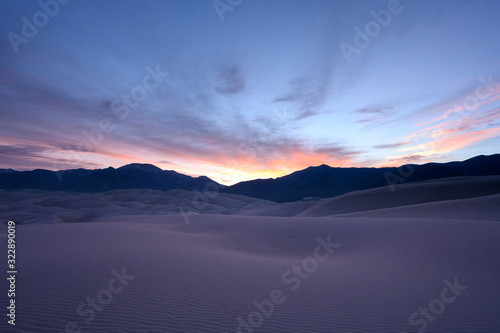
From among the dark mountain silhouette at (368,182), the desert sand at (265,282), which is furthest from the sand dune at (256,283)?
the dark mountain silhouette at (368,182)

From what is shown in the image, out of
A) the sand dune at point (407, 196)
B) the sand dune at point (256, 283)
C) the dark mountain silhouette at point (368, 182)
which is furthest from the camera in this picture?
the dark mountain silhouette at point (368, 182)

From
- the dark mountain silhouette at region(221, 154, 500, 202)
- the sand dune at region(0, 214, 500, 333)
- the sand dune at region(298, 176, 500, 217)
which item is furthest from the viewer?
the dark mountain silhouette at region(221, 154, 500, 202)

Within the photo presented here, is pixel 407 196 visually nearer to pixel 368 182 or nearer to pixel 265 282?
pixel 265 282

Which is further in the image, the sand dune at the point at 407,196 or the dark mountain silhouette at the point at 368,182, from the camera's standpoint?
the dark mountain silhouette at the point at 368,182

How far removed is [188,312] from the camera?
4.02 meters

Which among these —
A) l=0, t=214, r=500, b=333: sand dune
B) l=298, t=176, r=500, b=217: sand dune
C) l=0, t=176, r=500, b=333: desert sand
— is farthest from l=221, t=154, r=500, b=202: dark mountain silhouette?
l=0, t=214, r=500, b=333: sand dune

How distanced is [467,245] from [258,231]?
851 centimetres

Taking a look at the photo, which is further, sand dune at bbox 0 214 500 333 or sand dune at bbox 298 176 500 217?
sand dune at bbox 298 176 500 217

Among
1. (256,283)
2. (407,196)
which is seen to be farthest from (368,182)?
(256,283)

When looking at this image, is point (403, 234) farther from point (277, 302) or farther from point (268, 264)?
point (277, 302)

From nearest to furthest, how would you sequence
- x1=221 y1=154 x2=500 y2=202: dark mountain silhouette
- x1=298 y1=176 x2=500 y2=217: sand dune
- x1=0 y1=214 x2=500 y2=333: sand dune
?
1. x1=0 y1=214 x2=500 y2=333: sand dune
2. x1=298 y1=176 x2=500 y2=217: sand dune
3. x1=221 y1=154 x2=500 y2=202: dark mountain silhouette

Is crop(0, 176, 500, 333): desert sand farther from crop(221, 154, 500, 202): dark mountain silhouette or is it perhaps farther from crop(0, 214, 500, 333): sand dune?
crop(221, 154, 500, 202): dark mountain silhouette

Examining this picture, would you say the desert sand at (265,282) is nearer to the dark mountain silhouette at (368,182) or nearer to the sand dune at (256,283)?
Answer: the sand dune at (256,283)

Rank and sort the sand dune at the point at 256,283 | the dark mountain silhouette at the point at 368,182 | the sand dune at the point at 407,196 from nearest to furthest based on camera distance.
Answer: the sand dune at the point at 256,283, the sand dune at the point at 407,196, the dark mountain silhouette at the point at 368,182
